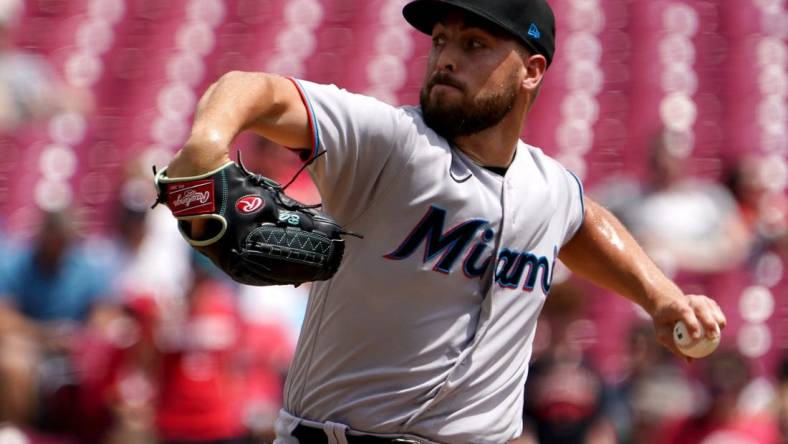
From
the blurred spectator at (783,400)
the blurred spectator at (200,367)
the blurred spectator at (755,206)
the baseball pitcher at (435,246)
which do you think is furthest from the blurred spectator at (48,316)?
the blurred spectator at (755,206)

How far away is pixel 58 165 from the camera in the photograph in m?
7.16

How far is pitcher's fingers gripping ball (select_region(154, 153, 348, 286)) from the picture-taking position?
2.04 m

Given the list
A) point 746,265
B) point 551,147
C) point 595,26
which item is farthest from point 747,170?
point 595,26

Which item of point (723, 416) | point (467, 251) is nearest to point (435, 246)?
point (467, 251)

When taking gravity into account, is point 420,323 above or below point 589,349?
above

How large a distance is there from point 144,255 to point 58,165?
2.42m

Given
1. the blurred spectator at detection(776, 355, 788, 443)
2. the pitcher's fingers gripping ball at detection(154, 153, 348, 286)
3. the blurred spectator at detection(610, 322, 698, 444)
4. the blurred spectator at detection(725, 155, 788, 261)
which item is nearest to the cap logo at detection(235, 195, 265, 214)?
the pitcher's fingers gripping ball at detection(154, 153, 348, 286)

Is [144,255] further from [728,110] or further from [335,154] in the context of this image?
[728,110]

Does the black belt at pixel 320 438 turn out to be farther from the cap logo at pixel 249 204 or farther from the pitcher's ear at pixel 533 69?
the pitcher's ear at pixel 533 69

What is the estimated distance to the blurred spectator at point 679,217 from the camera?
5.56m

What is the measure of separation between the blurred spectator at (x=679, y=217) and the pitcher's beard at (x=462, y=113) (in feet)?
10.0

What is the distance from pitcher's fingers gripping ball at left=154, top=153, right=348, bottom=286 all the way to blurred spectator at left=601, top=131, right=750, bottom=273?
3.52 m

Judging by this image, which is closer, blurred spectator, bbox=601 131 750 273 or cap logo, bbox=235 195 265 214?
cap logo, bbox=235 195 265 214

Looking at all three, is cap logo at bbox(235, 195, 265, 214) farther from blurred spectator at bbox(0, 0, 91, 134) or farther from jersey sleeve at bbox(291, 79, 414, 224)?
blurred spectator at bbox(0, 0, 91, 134)
